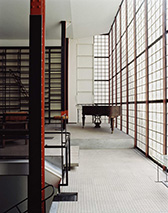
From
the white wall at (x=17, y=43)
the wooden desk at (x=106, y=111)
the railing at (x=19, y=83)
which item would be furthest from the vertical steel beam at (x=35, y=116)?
the white wall at (x=17, y=43)

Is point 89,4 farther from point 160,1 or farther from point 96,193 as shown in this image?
point 96,193

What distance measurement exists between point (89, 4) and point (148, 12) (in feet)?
9.29

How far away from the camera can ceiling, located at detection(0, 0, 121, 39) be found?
6188 millimetres

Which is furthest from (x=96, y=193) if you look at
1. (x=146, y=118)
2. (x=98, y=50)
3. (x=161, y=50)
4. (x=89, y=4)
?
(x=98, y=50)

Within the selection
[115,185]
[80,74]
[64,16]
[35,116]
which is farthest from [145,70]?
[80,74]

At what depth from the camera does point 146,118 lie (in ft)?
14.6

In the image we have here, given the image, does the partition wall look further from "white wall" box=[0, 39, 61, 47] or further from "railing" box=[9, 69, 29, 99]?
"railing" box=[9, 69, 29, 99]

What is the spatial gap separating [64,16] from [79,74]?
3331 millimetres

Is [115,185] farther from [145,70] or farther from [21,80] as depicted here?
[21,80]

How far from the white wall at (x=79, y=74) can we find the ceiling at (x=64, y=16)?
62 cm

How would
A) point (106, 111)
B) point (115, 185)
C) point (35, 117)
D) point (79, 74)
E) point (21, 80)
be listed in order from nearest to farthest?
point (35, 117) → point (115, 185) → point (106, 111) → point (21, 80) → point (79, 74)

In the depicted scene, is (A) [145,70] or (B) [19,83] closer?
(A) [145,70]

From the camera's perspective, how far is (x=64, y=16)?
22.6 feet

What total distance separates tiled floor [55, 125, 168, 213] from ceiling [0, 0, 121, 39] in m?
4.50
